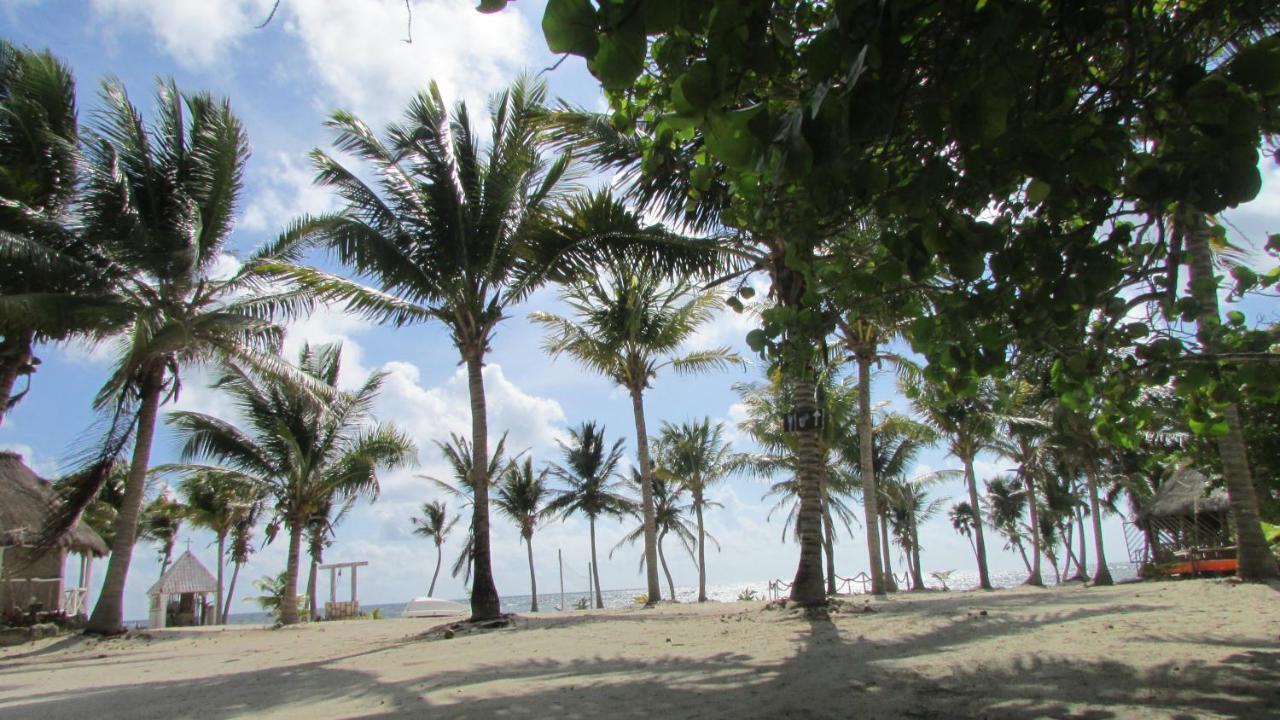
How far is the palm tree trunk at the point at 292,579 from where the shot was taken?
17047mm

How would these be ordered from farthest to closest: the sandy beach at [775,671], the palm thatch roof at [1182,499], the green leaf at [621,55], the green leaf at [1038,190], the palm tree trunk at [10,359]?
the palm thatch roof at [1182,499] < the palm tree trunk at [10,359] < the sandy beach at [775,671] < the green leaf at [1038,190] < the green leaf at [621,55]

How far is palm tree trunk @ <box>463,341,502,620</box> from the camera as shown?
32.3 feet

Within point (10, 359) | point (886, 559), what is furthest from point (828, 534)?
point (10, 359)

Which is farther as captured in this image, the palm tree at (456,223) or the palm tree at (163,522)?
the palm tree at (163,522)

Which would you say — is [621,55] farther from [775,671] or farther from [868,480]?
[868,480]

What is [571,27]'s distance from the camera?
138 centimetres

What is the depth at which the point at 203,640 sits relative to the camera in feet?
40.2

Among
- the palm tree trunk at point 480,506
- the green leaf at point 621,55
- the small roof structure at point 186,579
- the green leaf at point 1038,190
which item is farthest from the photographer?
the small roof structure at point 186,579

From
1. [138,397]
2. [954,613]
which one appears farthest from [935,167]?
[138,397]

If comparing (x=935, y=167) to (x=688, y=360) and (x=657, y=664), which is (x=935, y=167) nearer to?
(x=657, y=664)

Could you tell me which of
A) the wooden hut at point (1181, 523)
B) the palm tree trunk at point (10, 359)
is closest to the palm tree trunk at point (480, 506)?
the palm tree trunk at point (10, 359)

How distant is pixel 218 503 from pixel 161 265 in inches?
655

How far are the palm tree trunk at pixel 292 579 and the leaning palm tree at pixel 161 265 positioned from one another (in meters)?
4.94

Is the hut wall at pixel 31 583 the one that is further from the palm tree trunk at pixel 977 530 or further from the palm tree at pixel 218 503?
the palm tree trunk at pixel 977 530
